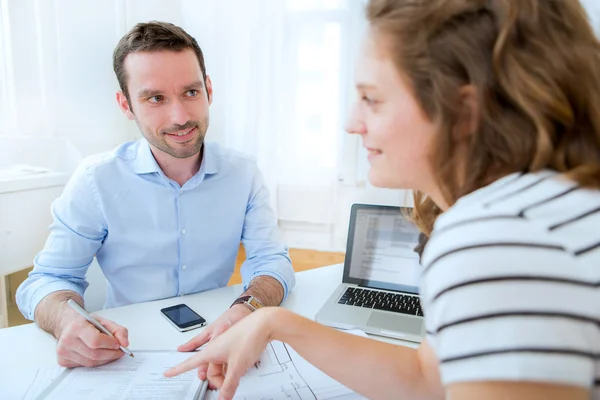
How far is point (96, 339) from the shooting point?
2.50ft

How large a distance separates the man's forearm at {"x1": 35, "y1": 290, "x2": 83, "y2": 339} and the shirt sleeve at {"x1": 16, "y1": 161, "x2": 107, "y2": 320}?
85 millimetres

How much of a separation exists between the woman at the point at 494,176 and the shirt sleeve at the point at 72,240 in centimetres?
81

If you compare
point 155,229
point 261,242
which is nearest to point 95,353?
point 155,229

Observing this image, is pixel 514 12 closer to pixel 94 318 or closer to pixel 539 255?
pixel 539 255

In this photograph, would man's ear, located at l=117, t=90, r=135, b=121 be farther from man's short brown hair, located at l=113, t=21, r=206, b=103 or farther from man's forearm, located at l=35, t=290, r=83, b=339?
man's forearm, located at l=35, t=290, r=83, b=339

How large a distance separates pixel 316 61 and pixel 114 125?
1.22 meters

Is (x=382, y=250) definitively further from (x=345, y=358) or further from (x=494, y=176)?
(x=494, y=176)

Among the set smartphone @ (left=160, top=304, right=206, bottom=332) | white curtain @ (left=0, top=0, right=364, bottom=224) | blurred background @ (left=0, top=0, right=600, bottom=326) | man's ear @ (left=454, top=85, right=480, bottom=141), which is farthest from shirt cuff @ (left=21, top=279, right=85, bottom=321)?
white curtain @ (left=0, top=0, right=364, bottom=224)

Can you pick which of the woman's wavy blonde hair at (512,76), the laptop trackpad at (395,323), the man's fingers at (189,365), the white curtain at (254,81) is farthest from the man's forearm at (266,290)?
the white curtain at (254,81)

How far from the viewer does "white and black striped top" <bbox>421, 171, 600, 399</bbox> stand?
13.7 inches

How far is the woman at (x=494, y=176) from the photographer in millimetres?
355

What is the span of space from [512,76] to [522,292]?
21 centimetres

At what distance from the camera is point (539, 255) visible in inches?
14.2

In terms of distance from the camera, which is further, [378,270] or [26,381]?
[378,270]
